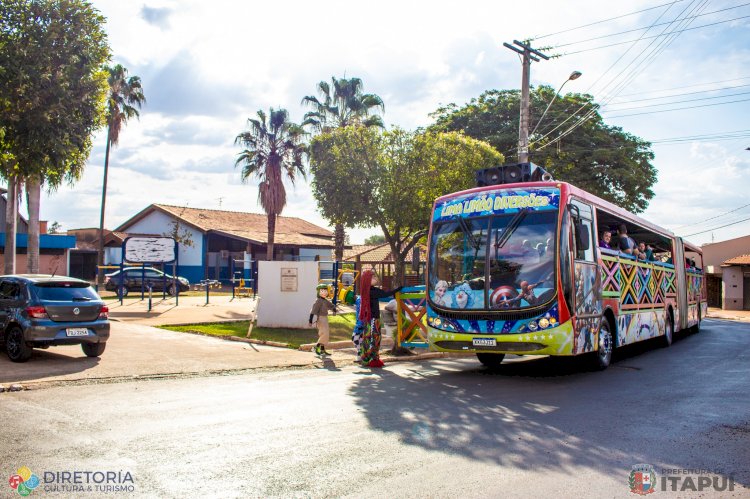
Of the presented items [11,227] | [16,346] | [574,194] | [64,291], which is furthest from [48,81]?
[574,194]

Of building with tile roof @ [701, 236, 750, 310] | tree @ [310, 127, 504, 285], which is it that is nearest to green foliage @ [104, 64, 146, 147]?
tree @ [310, 127, 504, 285]

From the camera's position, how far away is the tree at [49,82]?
12141 millimetres

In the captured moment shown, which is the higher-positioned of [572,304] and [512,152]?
[512,152]

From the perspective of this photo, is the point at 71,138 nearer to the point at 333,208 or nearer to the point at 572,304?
Result: the point at 572,304

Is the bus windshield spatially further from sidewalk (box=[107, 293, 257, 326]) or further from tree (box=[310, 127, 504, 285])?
tree (box=[310, 127, 504, 285])

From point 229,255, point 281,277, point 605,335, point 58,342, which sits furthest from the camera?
point 229,255

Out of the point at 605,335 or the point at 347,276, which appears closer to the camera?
the point at 605,335

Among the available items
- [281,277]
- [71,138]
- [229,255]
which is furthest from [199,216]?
[71,138]

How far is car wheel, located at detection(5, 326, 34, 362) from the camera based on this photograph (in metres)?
11.0

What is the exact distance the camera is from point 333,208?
89.2 ft

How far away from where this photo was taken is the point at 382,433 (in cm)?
669

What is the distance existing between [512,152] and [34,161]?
25648 mm

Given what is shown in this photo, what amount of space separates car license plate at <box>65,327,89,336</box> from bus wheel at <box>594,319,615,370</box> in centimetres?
928

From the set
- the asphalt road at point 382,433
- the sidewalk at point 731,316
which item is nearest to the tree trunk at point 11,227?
the asphalt road at point 382,433
